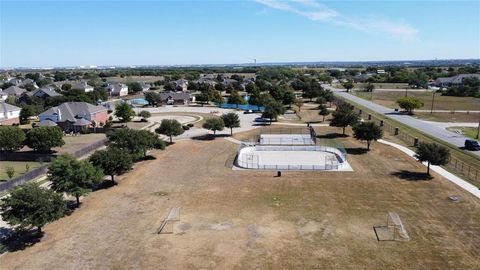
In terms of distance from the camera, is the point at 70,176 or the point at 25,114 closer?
the point at 70,176

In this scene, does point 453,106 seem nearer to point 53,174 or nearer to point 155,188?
point 155,188

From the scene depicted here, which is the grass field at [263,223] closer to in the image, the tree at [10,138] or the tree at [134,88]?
the tree at [10,138]

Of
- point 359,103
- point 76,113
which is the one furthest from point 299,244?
point 359,103

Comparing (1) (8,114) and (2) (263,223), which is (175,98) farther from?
(2) (263,223)

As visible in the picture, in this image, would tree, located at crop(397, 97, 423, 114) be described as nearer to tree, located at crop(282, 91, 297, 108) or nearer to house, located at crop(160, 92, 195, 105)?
tree, located at crop(282, 91, 297, 108)

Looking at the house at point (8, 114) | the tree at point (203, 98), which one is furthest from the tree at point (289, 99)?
the house at point (8, 114)

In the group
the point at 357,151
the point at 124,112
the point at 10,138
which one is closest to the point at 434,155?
the point at 357,151

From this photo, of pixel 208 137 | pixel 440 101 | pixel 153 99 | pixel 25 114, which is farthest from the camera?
pixel 440 101

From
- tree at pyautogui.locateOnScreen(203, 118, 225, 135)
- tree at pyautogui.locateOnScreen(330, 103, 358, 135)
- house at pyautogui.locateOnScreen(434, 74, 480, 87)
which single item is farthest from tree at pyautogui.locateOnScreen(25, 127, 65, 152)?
house at pyautogui.locateOnScreen(434, 74, 480, 87)
